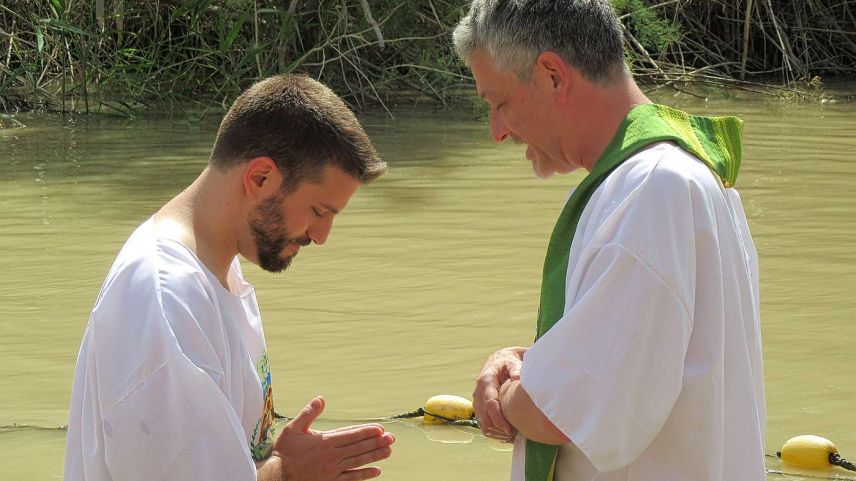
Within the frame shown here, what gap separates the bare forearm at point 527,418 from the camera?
2.24m

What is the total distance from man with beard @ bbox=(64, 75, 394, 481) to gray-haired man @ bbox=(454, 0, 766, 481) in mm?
349

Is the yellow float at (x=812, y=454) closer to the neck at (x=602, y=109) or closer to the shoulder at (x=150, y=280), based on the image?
the neck at (x=602, y=109)

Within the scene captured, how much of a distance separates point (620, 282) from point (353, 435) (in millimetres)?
726

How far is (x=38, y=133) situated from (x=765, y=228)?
607 centimetres

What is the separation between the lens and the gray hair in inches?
91.2

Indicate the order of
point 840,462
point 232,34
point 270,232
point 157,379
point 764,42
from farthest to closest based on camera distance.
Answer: point 764,42, point 232,34, point 840,462, point 270,232, point 157,379

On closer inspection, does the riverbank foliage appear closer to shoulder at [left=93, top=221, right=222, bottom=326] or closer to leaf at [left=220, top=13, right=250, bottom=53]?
leaf at [left=220, top=13, right=250, bottom=53]

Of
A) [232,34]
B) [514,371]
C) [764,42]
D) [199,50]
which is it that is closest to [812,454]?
Answer: [514,371]

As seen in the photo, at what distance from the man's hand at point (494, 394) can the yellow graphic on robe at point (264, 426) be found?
0.40 meters

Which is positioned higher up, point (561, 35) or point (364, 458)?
point (561, 35)

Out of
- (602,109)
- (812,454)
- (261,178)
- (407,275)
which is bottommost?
(407,275)

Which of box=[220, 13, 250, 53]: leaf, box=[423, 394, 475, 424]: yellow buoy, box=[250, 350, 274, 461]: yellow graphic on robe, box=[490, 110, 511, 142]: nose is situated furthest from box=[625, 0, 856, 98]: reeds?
box=[250, 350, 274, 461]: yellow graphic on robe

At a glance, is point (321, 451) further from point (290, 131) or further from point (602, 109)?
point (602, 109)

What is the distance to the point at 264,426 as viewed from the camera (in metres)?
2.47
